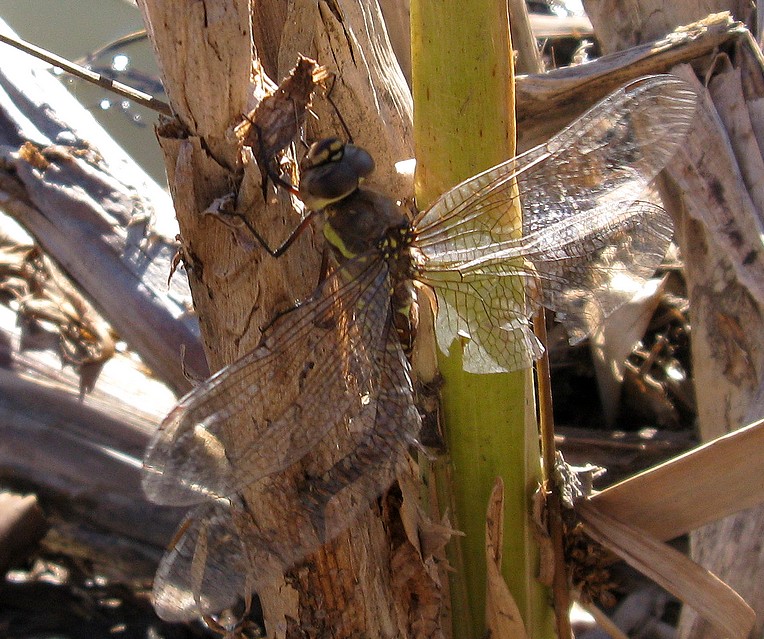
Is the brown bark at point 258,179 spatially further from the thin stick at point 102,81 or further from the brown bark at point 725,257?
the brown bark at point 725,257

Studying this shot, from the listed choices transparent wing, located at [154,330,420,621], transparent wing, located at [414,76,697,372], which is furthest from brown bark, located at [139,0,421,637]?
transparent wing, located at [414,76,697,372]

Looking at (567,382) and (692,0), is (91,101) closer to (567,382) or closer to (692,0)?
(567,382)

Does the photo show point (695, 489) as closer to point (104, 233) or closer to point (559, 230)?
point (559, 230)

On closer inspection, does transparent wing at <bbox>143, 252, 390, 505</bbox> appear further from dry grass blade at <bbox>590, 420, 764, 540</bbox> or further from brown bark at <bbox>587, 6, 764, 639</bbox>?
brown bark at <bbox>587, 6, 764, 639</bbox>

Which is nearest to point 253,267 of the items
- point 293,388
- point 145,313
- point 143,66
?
point 293,388

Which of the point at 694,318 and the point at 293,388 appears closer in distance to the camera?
the point at 293,388

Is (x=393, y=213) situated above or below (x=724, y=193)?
below

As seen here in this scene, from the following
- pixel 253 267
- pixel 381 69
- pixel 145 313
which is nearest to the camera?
pixel 253 267

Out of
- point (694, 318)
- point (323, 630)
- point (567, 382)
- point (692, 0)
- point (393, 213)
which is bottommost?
point (323, 630)
